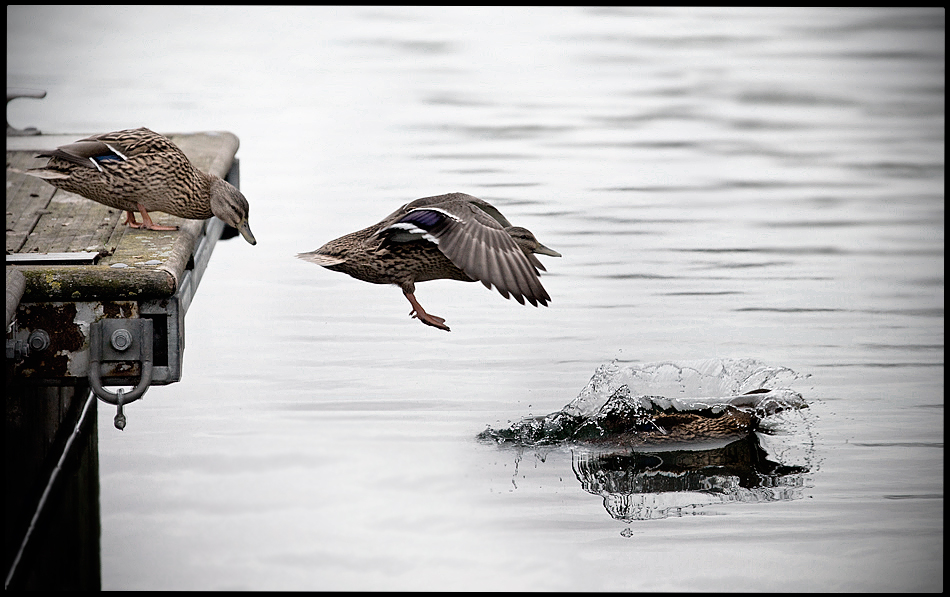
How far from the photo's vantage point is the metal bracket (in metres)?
5.27

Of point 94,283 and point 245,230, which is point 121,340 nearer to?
point 94,283

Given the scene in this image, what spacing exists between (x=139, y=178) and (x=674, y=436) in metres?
2.64

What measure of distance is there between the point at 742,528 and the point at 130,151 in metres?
3.01

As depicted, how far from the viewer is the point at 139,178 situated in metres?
5.96

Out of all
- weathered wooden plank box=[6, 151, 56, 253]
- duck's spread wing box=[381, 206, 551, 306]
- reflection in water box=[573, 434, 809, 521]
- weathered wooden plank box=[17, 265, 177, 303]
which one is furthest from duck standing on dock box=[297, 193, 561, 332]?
weathered wooden plank box=[6, 151, 56, 253]

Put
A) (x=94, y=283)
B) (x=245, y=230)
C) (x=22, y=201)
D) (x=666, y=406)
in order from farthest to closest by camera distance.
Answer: (x=22, y=201)
(x=666, y=406)
(x=245, y=230)
(x=94, y=283)

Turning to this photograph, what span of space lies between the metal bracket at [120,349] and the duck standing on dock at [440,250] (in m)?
0.91

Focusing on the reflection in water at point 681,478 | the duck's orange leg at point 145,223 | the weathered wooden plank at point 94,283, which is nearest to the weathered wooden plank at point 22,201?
the duck's orange leg at point 145,223

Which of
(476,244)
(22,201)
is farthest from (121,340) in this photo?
(22,201)

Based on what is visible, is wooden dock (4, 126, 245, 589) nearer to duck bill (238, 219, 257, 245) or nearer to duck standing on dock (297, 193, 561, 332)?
duck bill (238, 219, 257, 245)

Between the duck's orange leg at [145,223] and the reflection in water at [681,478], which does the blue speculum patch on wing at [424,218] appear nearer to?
the reflection in water at [681,478]

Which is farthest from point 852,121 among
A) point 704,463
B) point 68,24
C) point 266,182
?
point 68,24

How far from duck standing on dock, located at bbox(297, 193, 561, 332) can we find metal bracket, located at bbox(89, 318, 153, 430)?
912mm

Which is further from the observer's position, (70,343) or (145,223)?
(145,223)
